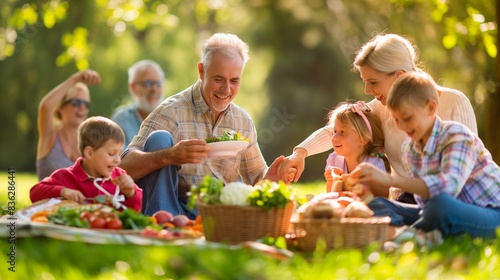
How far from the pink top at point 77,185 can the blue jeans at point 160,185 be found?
212 mm

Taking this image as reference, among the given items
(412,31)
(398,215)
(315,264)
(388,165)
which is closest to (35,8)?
(412,31)

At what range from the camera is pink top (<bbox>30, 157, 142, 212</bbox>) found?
482 cm

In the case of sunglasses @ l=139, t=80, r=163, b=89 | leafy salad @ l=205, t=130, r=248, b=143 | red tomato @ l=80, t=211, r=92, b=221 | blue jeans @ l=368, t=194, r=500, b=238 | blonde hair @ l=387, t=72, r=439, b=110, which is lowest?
blue jeans @ l=368, t=194, r=500, b=238

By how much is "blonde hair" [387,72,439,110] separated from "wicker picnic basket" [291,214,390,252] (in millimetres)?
678

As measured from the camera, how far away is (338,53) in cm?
1802

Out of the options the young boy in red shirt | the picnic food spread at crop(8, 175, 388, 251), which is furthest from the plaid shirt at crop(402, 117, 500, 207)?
the young boy in red shirt

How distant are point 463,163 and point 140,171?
202cm

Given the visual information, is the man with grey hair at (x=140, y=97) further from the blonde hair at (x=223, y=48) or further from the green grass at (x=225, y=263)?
the green grass at (x=225, y=263)

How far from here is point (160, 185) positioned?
16.7 feet

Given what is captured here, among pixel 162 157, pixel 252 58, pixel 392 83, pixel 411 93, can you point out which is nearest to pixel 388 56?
pixel 392 83

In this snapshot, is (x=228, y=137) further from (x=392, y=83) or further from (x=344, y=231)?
(x=344, y=231)

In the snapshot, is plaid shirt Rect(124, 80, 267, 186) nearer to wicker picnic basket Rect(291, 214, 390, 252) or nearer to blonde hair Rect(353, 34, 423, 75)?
blonde hair Rect(353, 34, 423, 75)

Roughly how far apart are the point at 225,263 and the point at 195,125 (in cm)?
253

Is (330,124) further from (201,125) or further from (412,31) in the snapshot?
(412,31)
